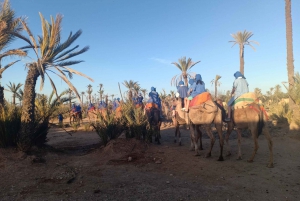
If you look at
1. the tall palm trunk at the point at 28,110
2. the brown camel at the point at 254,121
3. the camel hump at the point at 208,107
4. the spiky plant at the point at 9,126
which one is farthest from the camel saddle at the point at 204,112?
the spiky plant at the point at 9,126

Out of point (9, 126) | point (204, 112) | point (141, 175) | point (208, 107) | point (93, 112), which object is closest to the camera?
point (141, 175)

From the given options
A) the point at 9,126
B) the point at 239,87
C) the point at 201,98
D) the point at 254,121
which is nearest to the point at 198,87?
the point at 201,98

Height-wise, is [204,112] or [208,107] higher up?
[208,107]

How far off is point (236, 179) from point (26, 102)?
242 inches

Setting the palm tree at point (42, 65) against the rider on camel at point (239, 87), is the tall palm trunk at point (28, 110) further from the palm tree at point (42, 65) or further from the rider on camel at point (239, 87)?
the rider on camel at point (239, 87)

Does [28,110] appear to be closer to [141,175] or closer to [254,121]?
[141,175]

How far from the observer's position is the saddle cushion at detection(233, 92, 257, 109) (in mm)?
6230

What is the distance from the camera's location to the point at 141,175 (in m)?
4.93

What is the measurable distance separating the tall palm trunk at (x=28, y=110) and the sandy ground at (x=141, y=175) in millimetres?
395

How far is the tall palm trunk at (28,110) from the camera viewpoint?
249 inches

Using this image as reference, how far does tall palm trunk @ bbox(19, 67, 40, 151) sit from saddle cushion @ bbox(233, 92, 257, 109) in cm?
613

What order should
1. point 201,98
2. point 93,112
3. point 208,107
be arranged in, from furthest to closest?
point 93,112, point 201,98, point 208,107

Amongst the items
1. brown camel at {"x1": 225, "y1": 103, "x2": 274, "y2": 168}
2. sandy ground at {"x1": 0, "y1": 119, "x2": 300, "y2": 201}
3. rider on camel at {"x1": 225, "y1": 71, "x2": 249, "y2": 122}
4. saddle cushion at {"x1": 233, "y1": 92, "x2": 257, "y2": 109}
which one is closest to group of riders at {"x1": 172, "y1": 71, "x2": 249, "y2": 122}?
rider on camel at {"x1": 225, "y1": 71, "x2": 249, "y2": 122}

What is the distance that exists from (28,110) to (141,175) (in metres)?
4.14
